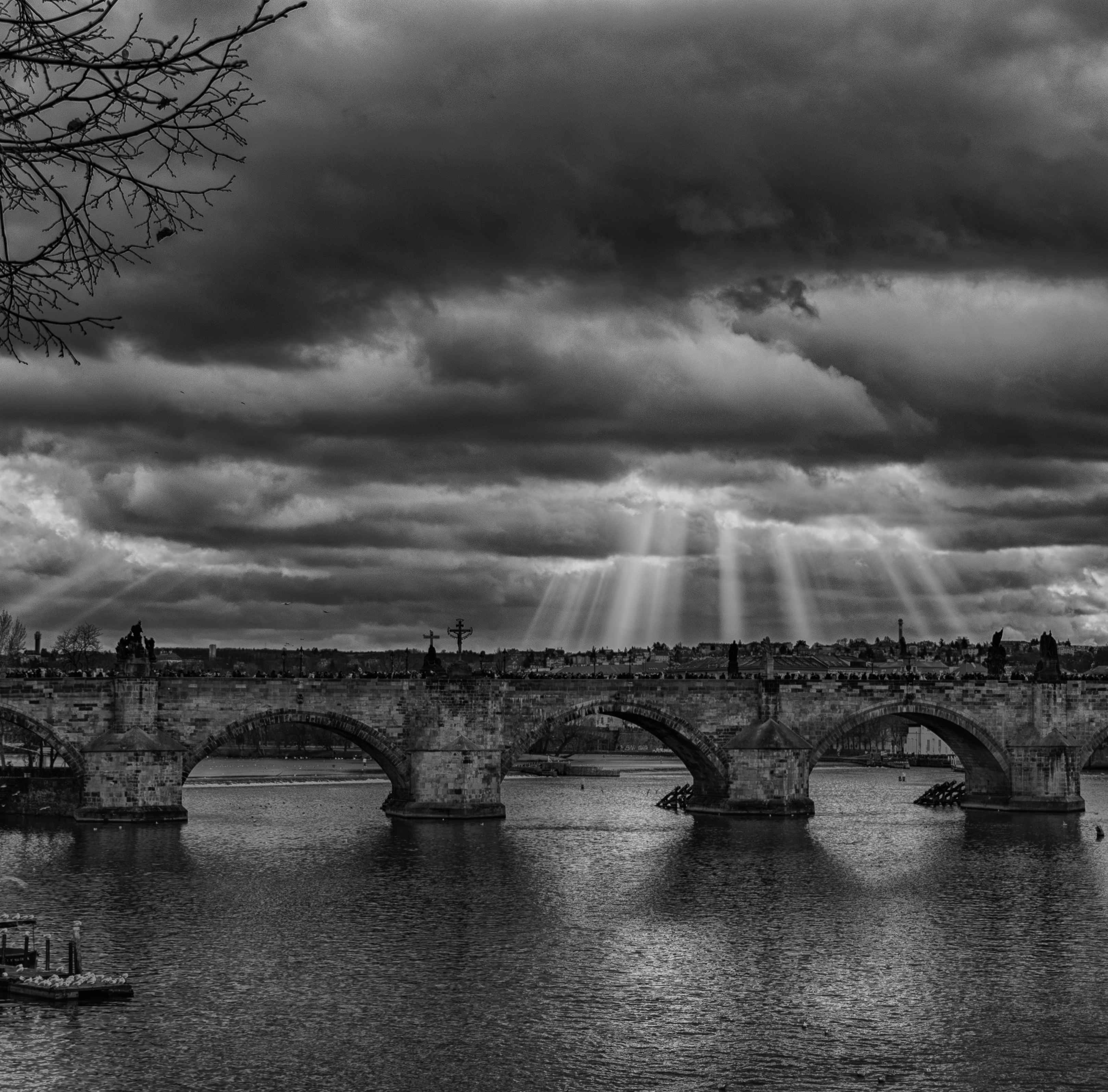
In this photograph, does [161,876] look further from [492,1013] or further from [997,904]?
[997,904]

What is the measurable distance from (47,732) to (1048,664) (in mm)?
45667

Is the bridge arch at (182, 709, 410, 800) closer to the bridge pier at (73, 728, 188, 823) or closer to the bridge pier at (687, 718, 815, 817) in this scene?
the bridge pier at (73, 728, 188, 823)

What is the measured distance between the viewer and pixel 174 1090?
76.3 feet

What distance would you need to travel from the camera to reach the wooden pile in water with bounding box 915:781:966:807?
73.3m

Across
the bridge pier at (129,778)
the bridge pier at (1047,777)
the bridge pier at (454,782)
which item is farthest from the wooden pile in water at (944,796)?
the bridge pier at (129,778)

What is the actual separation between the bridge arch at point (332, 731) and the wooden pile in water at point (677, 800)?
14879 mm

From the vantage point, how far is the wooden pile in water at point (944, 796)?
7331 cm

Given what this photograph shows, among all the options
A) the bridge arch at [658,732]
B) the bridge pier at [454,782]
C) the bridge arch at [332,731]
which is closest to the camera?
the bridge arch at [332,731]

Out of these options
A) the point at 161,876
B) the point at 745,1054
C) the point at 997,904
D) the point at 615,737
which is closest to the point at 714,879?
the point at 997,904

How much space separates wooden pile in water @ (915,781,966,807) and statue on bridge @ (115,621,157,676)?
128ft

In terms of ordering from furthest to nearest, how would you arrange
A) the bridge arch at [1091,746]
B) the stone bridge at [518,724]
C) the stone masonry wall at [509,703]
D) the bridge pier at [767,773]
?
the bridge arch at [1091,746]
the bridge pier at [767,773]
the stone masonry wall at [509,703]
the stone bridge at [518,724]

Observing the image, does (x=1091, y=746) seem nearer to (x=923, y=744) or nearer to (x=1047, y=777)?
(x=1047, y=777)

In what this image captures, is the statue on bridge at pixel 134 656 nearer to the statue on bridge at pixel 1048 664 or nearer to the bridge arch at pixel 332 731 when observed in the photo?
the bridge arch at pixel 332 731

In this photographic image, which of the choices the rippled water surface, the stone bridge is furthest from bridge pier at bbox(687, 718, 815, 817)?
the rippled water surface
